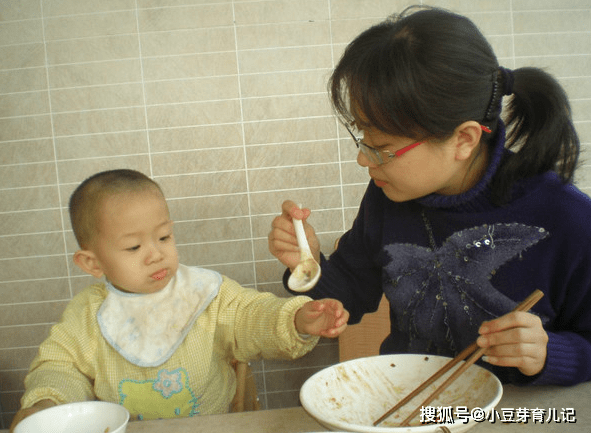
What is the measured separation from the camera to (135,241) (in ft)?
5.04

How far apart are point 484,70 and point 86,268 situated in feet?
3.88

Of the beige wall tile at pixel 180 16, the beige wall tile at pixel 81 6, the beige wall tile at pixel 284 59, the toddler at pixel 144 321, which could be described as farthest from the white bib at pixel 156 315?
the beige wall tile at pixel 81 6

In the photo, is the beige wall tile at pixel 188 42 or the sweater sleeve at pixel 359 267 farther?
the beige wall tile at pixel 188 42

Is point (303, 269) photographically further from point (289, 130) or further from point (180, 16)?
point (180, 16)

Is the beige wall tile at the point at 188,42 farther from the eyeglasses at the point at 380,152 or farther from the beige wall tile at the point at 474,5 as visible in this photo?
the eyeglasses at the point at 380,152

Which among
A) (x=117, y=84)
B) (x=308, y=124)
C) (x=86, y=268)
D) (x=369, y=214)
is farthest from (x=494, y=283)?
(x=117, y=84)

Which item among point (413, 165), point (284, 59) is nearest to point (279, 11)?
point (284, 59)

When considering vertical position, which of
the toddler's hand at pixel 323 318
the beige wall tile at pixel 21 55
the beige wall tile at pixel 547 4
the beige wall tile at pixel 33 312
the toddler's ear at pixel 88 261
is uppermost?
the beige wall tile at pixel 547 4

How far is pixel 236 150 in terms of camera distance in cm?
251

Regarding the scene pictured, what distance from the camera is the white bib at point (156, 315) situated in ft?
5.18

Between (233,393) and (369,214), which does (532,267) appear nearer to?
(369,214)

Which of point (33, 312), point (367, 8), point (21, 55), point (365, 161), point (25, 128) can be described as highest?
point (367, 8)

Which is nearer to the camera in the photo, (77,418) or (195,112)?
(77,418)

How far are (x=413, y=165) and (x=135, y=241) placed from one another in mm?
773
